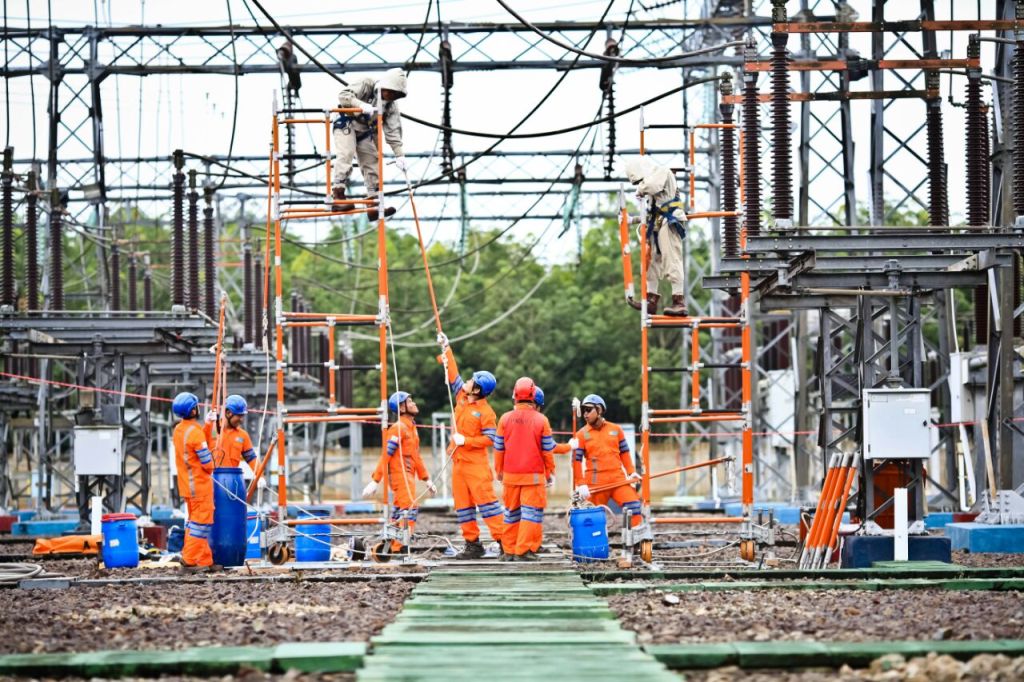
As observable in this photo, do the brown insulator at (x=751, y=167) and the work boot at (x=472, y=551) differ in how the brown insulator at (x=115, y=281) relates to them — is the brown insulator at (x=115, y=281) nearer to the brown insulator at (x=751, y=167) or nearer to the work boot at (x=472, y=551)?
the work boot at (x=472, y=551)

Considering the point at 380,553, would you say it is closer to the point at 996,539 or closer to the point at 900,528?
the point at 900,528

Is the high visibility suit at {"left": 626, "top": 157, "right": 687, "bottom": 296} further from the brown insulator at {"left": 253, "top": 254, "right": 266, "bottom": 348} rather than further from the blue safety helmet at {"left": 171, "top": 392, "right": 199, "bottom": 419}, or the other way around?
the brown insulator at {"left": 253, "top": 254, "right": 266, "bottom": 348}

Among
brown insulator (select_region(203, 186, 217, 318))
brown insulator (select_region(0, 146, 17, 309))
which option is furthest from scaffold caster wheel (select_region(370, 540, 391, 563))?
brown insulator (select_region(203, 186, 217, 318))

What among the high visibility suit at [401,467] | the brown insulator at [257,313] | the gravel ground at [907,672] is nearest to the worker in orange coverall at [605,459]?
the high visibility suit at [401,467]

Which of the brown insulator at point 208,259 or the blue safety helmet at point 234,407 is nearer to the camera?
the blue safety helmet at point 234,407

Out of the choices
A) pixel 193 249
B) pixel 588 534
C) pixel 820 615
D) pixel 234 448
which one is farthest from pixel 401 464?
pixel 193 249

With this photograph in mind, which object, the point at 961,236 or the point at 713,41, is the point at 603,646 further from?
the point at 713,41

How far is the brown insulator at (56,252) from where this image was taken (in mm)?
23828

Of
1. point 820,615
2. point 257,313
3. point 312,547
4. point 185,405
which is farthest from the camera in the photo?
point 257,313

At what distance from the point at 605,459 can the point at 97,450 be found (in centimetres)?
909

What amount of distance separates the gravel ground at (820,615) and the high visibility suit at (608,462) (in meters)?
3.86

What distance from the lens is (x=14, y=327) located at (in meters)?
22.0

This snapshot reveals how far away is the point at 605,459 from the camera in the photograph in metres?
16.1

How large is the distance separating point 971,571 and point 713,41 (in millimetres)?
17956
